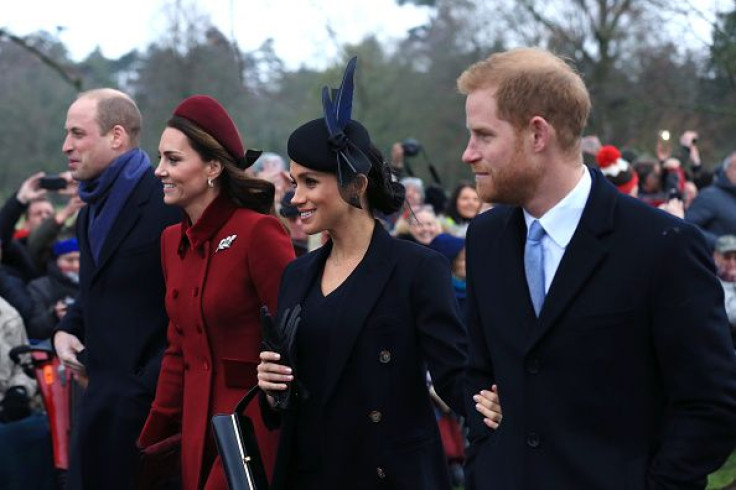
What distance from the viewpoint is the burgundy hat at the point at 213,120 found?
17.6ft

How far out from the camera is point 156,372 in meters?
5.70

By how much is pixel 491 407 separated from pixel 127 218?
2.94 metres

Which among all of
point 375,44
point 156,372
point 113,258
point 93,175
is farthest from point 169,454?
point 375,44

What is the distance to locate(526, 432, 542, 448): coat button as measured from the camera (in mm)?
3246

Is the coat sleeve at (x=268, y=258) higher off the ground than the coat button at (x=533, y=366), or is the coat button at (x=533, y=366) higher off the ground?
the coat button at (x=533, y=366)

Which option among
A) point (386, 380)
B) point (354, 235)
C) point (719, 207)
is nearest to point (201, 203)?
point (354, 235)

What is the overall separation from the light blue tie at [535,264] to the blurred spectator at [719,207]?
735 cm

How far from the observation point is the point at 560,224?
330 centimetres

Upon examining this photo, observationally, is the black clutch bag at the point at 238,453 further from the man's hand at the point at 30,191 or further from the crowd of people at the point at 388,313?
the man's hand at the point at 30,191

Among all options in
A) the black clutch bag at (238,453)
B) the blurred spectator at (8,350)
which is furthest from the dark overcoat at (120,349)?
the blurred spectator at (8,350)

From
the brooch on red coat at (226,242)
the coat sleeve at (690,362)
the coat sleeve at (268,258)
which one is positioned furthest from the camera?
the brooch on red coat at (226,242)

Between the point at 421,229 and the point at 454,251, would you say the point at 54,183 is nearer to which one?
the point at 421,229

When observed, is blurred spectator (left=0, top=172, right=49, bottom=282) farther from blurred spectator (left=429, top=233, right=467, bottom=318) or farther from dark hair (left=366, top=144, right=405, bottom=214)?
dark hair (left=366, top=144, right=405, bottom=214)

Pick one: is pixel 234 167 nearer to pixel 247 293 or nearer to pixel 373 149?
pixel 247 293
